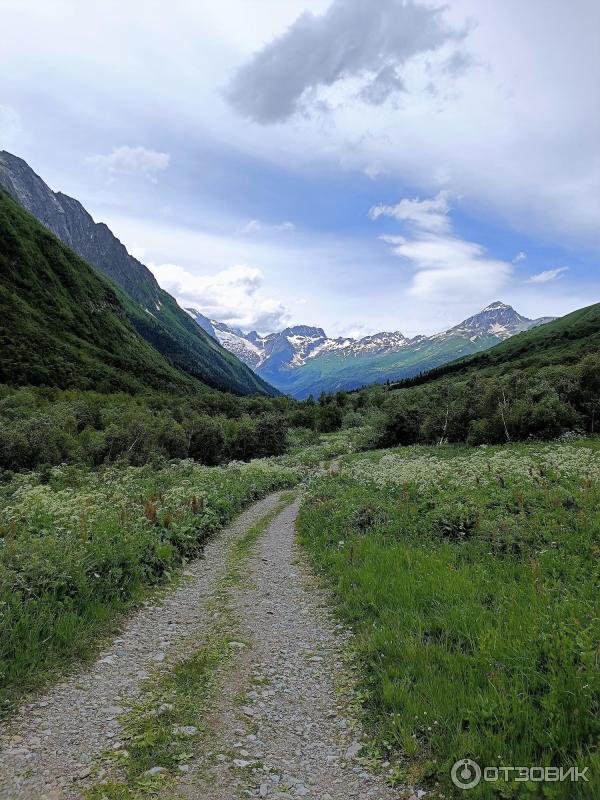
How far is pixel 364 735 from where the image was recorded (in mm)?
6422

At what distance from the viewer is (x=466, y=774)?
5141 millimetres

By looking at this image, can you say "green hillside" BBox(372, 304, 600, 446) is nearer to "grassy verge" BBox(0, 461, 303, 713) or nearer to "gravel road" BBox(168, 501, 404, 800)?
"grassy verge" BBox(0, 461, 303, 713)

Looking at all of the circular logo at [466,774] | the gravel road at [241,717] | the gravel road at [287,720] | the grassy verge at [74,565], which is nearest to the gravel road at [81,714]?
the gravel road at [241,717]

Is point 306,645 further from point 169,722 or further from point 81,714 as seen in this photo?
point 81,714

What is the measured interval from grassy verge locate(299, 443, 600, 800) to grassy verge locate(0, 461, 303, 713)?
5.48 meters

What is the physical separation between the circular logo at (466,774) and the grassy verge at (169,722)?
134 inches

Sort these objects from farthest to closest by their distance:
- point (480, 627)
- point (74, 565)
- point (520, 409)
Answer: point (520, 409) < point (74, 565) < point (480, 627)

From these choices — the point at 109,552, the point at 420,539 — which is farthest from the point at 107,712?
the point at 420,539

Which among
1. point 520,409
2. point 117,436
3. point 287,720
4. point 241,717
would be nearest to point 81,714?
point 241,717

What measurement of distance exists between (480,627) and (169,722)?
5446 millimetres

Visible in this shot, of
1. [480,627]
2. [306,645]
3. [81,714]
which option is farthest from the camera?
[306,645]

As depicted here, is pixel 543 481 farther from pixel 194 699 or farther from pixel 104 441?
pixel 104 441

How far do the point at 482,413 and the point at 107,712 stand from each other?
60.7 metres

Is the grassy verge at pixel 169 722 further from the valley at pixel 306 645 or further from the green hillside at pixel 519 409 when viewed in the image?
the green hillside at pixel 519 409
